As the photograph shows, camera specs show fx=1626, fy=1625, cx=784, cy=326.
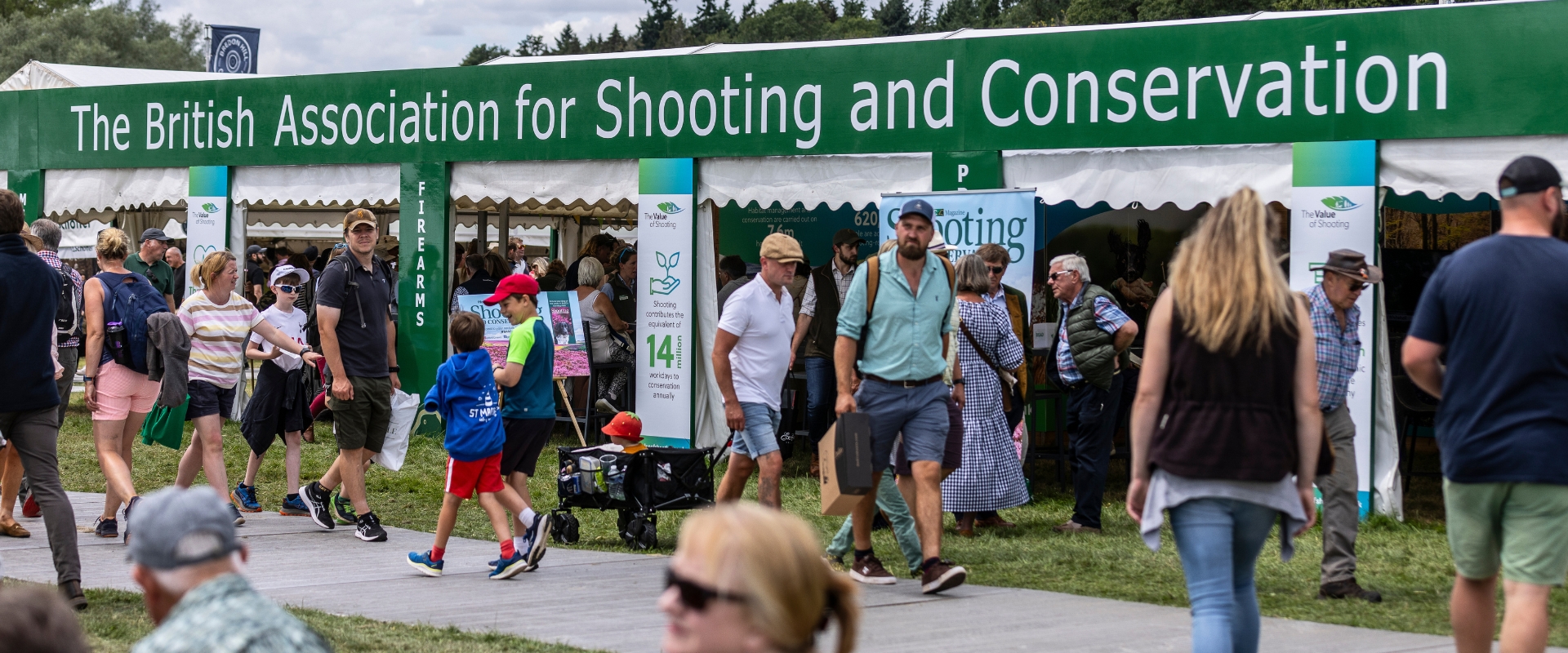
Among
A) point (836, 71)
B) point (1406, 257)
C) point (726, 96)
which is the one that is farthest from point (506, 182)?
point (1406, 257)

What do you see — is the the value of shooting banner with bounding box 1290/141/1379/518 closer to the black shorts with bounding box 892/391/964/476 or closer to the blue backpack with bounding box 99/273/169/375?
the black shorts with bounding box 892/391/964/476

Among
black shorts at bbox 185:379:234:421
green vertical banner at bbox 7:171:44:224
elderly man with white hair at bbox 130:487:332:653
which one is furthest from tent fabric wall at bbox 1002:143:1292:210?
green vertical banner at bbox 7:171:44:224

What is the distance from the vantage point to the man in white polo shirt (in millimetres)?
7934

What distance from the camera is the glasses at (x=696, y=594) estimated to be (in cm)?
241

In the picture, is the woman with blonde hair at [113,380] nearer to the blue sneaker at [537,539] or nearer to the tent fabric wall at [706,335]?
the blue sneaker at [537,539]

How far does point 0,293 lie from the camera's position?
6.71 meters

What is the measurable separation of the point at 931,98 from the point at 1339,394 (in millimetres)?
5239

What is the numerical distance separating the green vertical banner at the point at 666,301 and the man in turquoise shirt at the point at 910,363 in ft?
18.3

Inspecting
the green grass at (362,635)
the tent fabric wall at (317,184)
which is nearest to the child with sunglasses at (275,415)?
the green grass at (362,635)

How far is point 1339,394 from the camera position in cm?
Answer: 702

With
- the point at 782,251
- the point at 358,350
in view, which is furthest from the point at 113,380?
the point at 782,251

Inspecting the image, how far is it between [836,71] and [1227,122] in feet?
9.87

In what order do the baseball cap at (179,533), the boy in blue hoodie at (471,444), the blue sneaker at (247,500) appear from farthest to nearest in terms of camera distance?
the blue sneaker at (247,500), the boy in blue hoodie at (471,444), the baseball cap at (179,533)

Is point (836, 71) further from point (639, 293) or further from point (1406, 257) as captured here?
point (1406, 257)
